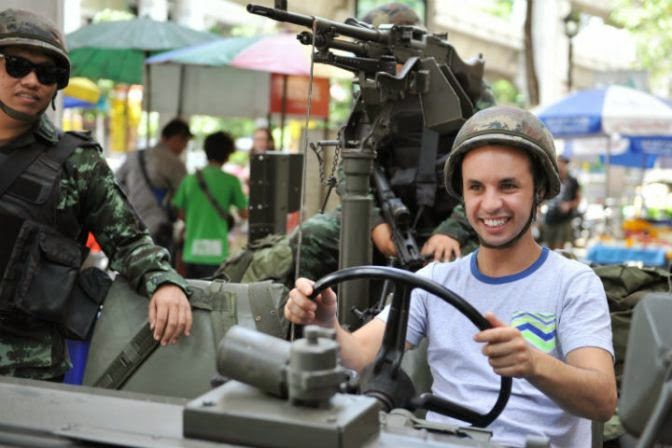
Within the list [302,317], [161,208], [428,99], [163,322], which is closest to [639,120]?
[161,208]

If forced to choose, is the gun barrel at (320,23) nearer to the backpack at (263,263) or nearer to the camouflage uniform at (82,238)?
the camouflage uniform at (82,238)

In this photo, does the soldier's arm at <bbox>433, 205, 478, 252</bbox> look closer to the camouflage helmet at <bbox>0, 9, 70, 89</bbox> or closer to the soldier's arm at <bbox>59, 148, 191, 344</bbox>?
the soldier's arm at <bbox>59, 148, 191, 344</bbox>

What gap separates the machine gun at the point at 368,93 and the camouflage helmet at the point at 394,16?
60 centimetres

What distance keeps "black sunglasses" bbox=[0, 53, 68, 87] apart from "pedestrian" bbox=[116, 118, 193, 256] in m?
6.07

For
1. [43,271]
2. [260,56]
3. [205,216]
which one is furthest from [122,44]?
[43,271]

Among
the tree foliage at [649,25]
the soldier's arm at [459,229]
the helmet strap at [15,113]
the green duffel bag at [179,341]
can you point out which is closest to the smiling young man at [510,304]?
the green duffel bag at [179,341]

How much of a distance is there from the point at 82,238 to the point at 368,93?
150 cm

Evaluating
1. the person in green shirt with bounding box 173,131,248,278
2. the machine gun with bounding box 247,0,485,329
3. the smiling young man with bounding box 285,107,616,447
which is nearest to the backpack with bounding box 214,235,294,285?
the machine gun with bounding box 247,0,485,329

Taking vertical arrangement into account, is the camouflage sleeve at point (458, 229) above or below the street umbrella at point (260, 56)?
below

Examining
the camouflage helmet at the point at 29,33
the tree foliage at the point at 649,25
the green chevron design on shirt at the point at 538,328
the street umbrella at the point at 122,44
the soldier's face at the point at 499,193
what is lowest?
the green chevron design on shirt at the point at 538,328

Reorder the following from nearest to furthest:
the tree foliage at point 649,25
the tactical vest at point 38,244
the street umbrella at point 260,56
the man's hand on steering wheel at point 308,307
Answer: the man's hand on steering wheel at point 308,307 → the tactical vest at point 38,244 → the street umbrella at point 260,56 → the tree foliage at point 649,25

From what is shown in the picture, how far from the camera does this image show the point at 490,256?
3.27m

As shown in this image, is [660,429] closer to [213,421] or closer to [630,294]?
[213,421]

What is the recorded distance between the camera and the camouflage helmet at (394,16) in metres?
6.18
